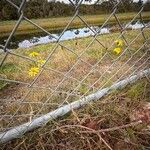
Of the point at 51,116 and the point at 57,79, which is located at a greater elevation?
the point at 51,116

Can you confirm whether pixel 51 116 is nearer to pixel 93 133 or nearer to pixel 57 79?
pixel 93 133

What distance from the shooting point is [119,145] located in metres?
1.38

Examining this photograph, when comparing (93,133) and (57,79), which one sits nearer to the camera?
(93,133)

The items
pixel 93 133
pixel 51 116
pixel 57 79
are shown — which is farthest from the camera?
pixel 57 79

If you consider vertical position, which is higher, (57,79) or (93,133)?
(93,133)

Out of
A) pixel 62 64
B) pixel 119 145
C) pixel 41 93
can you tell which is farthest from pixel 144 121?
pixel 62 64

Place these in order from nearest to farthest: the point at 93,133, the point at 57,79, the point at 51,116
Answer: the point at 93,133 < the point at 51,116 < the point at 57,79

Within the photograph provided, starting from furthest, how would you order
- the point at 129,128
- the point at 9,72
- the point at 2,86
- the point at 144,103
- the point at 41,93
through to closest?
the point at 9,72 < the point at 2,86 < the point at 41,93 < the point at 144,103 < the point at 129,128

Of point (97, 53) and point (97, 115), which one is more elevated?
point (97, 115)

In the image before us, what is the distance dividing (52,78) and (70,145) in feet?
6.01

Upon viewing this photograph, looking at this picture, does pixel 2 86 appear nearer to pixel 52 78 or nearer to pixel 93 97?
pixel 52 78

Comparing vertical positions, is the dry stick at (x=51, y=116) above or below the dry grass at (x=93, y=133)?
above

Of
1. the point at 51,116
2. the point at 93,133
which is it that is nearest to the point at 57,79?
the point at 51,116

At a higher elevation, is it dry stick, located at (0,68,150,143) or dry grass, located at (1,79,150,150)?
dry stick, located at (0,68,150,143)
